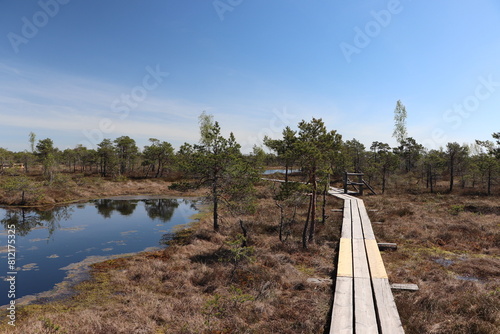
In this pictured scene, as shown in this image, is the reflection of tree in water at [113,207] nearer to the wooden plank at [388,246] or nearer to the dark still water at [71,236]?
the dark still water at [71,236]

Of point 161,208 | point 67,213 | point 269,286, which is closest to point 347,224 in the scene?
point 269,286

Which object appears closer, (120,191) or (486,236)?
(486,236)

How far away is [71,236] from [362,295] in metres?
24.6

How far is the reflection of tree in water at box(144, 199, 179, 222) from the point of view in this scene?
32688 millimetres

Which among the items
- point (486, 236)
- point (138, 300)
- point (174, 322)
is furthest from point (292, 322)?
point (486, 236)

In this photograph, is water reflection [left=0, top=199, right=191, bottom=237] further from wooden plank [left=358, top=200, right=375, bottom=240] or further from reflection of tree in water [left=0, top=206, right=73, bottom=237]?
wooden plank [left=358, top=200, right=375, bottom=240]

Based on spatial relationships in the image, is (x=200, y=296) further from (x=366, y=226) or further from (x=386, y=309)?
(x=366, y=226)

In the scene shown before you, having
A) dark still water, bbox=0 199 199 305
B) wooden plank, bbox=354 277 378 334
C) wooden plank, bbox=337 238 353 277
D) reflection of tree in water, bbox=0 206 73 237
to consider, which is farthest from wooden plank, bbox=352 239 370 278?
reflection of tree in water, bbox=0 206 73 237

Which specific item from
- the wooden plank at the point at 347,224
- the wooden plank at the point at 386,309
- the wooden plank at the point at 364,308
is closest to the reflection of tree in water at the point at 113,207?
the wooden plank at the point at 347,224

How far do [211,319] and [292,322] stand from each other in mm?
2804

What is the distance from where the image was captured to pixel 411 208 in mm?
27578

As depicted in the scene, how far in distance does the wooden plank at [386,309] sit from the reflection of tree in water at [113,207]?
102ft

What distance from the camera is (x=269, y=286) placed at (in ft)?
38.2

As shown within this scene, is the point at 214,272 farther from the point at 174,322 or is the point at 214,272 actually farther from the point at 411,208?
the point at 411,208
